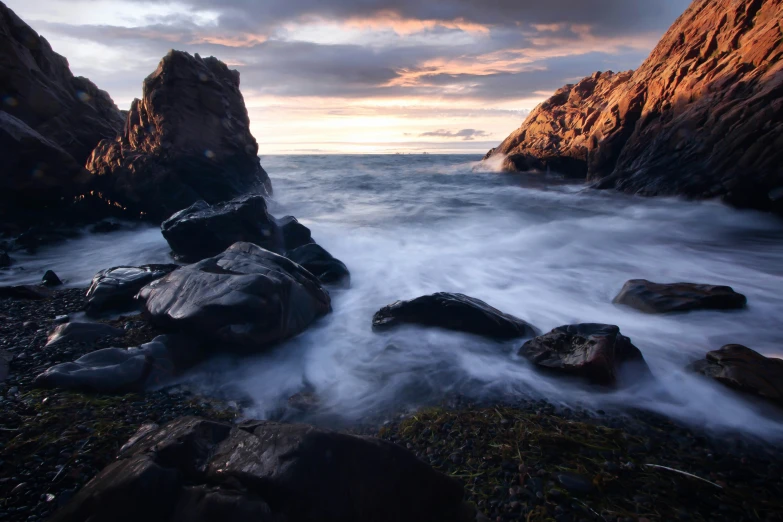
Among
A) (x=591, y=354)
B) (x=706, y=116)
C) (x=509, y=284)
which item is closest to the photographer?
(x=591, y=354)

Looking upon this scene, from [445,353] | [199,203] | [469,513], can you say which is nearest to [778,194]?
[445,353]

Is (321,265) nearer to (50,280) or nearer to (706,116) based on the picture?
(50,280)

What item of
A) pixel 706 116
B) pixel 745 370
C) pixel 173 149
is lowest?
pixel 745 370

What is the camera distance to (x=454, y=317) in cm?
568

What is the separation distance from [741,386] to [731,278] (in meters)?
5.17

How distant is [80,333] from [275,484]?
4.01 m

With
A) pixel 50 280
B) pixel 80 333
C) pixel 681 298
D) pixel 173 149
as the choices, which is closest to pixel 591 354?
pixel 681 298

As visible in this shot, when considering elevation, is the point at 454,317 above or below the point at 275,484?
below

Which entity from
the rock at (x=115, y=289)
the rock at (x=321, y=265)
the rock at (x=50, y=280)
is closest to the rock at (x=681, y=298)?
the rock at (x=321, y=265)

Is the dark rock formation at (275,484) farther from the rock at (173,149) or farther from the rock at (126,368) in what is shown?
the rock at (173,149)

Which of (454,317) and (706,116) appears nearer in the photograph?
(454,317)

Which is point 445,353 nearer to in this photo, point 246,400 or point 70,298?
point 246,400

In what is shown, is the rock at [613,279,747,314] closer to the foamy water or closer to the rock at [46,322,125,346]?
the foamy water

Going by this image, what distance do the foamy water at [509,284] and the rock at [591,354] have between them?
0.52 ft
